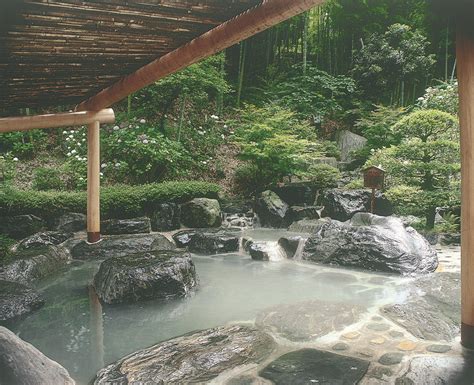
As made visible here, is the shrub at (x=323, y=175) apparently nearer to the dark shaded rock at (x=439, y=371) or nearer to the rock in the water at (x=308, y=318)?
the rock in the water at (x=308, y=318)

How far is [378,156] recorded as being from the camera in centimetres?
1041

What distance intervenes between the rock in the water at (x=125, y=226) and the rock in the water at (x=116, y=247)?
125 cm

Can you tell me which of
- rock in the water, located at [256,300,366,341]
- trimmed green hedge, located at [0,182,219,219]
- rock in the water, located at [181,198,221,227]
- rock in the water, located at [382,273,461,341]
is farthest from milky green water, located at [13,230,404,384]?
rock in the water, located at [181,198,221,227]

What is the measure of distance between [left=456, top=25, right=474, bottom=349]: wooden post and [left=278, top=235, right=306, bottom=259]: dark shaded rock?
15.9 ft

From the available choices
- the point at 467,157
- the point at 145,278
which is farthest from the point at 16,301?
the point at 467,157

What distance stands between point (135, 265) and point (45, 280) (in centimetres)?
220

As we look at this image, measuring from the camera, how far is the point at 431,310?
504cm

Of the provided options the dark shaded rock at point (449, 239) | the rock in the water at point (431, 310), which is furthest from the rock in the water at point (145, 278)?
the dark shaded rock at point (449, 239)

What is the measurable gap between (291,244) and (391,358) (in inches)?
192

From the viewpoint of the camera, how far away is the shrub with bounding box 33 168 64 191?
37.4 feet

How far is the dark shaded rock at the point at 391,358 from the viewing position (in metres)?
3.69

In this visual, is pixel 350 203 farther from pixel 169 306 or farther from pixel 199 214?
pixel 169 306

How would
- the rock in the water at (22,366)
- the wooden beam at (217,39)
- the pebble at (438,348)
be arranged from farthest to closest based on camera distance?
1. the pebble at (438,348)
2. the wooden beam at (217,39)
3. the rock in the water at (22,366)

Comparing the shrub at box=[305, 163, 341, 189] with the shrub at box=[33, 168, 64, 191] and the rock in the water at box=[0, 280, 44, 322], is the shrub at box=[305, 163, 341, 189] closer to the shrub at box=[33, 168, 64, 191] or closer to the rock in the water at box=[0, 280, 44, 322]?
the shrub at box=[33, 168, 64, 191]
